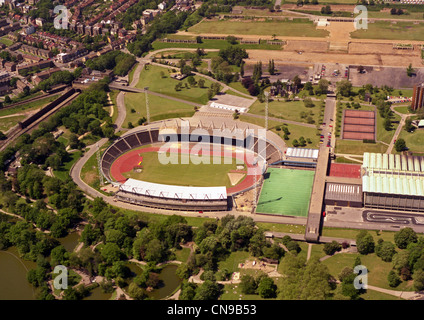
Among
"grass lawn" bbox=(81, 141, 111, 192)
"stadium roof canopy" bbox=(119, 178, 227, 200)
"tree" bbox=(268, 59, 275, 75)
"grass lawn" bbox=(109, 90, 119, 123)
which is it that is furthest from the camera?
"tree" bbox=(268, 59, 275, 75)

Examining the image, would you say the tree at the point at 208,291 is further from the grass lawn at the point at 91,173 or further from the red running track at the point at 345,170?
the red running track at the point at 345,170

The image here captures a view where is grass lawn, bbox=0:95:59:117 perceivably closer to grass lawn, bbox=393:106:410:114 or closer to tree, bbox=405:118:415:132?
grass lawn, bbox=393:106:410:114

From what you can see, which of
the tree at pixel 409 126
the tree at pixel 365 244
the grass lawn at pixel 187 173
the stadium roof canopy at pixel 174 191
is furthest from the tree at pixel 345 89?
the tree at pixel 365 244

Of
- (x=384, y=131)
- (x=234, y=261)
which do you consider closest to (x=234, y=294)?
(x=234, y=261)

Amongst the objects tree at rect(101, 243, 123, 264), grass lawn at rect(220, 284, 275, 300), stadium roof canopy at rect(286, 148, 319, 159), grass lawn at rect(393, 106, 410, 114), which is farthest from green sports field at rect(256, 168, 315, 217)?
grass lawn at rect(393, 106, 410, 114)

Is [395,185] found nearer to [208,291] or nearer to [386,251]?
[386,251]

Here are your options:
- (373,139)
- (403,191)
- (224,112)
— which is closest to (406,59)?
(373,139)
